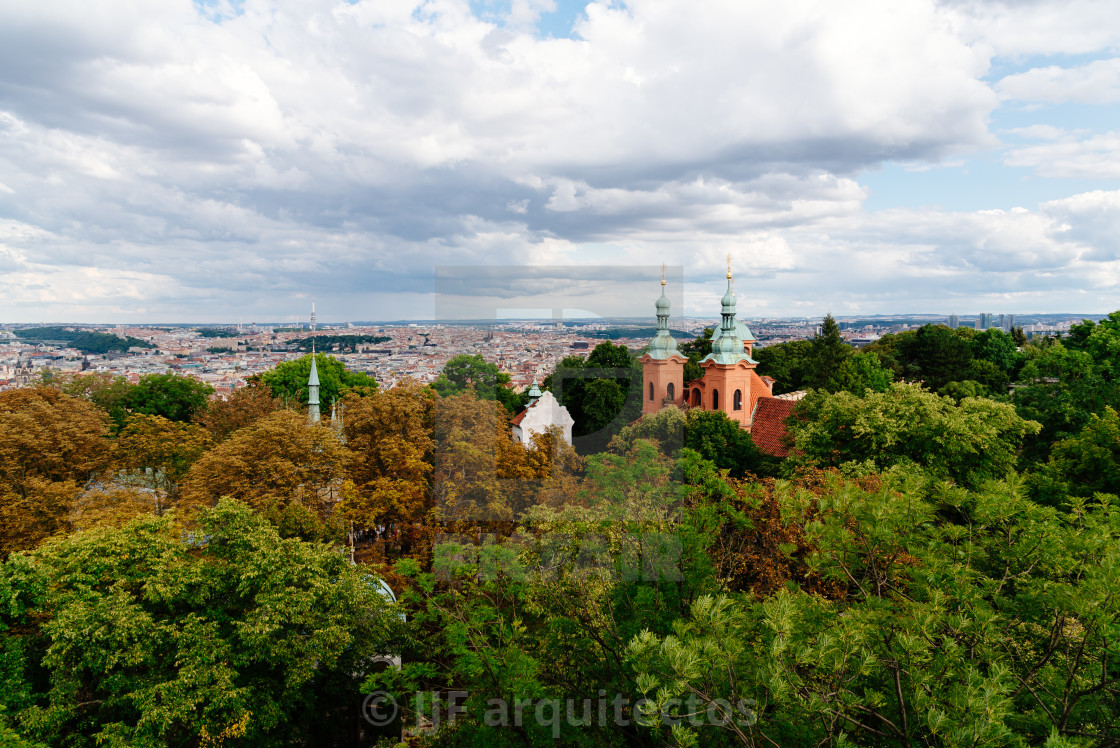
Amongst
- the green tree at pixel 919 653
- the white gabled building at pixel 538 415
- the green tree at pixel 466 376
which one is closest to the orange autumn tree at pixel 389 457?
the green tree at pixel 466 376

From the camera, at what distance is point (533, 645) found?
32.5 feet

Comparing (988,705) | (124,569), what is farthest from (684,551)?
(124,569)

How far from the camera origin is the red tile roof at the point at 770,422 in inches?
1127

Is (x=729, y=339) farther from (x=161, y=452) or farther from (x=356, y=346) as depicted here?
(x=356, y=346)

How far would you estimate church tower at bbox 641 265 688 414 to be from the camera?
31.9m

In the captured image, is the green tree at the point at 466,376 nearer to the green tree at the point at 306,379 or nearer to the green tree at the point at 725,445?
the green tree at the point at 725,445

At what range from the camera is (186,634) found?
33.4ft

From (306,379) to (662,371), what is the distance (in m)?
27.0

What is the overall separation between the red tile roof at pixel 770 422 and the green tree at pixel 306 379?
26.0 m

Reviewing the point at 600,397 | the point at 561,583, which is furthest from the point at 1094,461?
the point at 600,397

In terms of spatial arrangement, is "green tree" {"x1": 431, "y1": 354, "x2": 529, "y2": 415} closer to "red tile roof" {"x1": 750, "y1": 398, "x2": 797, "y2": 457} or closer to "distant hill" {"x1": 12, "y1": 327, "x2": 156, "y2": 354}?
"red tile roof" {"x1": 750, "y1": 398, "x2": 797, "y2": 457}

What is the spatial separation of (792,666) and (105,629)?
11045mm

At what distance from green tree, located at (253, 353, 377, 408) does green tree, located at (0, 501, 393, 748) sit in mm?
30156

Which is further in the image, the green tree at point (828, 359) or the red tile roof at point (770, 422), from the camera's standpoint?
the green tree at point (828, 359)
